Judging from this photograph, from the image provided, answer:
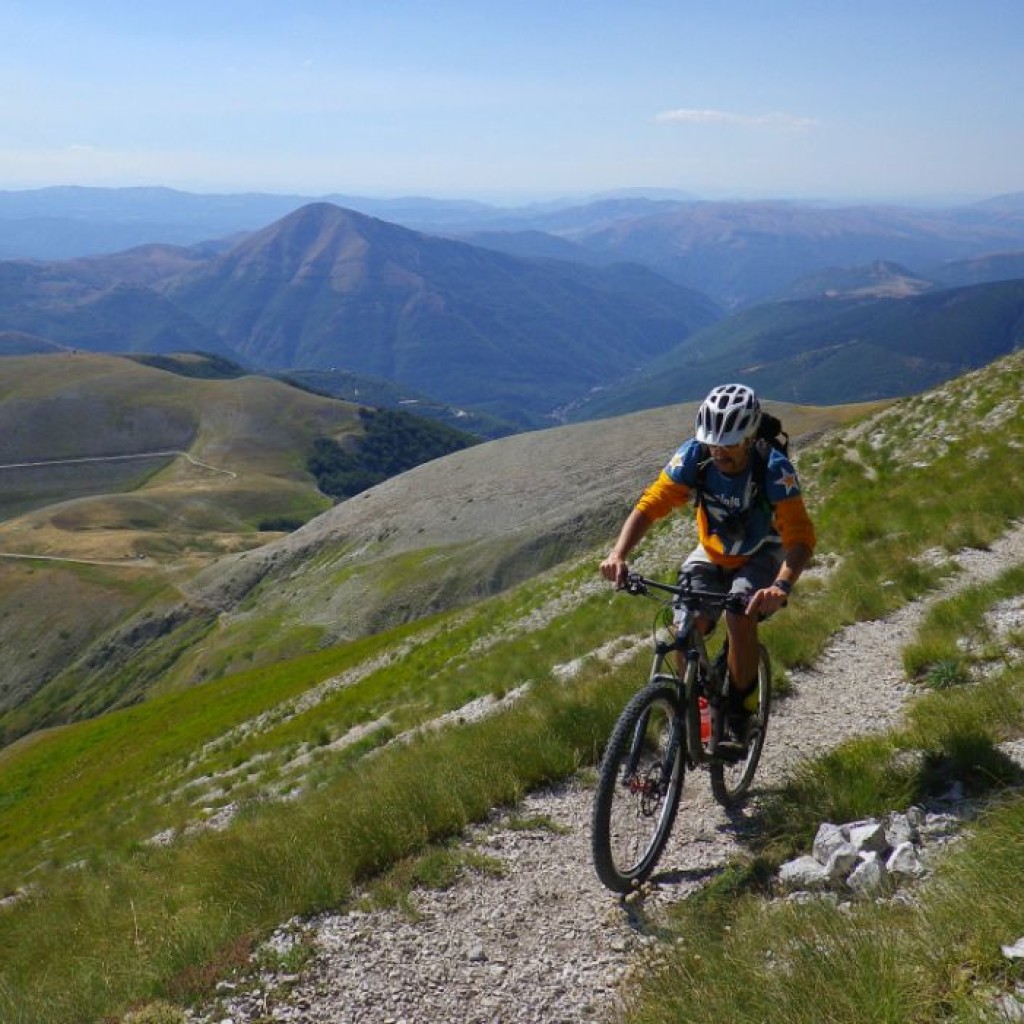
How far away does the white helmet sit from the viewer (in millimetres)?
6781

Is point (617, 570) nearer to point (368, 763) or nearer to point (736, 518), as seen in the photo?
point (736, 518)

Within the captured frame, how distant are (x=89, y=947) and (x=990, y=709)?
8.62 metres

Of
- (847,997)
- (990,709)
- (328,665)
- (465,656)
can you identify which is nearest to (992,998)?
(847,997)

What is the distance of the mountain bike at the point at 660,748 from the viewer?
6.34 meters

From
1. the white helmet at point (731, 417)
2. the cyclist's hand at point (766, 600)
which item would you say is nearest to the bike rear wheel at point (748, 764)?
the cyclist's hand at point (766, 600)

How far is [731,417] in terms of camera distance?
267 inches

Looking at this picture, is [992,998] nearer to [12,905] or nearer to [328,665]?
[12,905]

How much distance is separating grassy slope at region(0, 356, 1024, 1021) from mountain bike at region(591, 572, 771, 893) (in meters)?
1.85

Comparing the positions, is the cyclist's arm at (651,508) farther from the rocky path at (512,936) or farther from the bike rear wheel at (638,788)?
the rocky path at (512,936)

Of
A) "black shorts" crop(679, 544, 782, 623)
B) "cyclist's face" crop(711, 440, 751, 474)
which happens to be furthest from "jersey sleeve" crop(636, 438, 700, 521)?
"black shorts" crop(679, 544, 782, 623)

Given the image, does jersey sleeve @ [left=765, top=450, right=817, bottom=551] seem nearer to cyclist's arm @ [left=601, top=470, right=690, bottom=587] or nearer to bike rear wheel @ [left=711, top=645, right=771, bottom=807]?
cyclist's arm @ [left=601, top=470, right=690, bottom=587]

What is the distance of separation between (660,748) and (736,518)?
7.05ft

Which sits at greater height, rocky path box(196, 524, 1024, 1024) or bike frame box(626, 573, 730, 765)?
bike frame box(626, 573, 730, 765)

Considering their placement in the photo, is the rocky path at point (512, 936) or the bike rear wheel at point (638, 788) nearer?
the rocky path at point (512, 936)
